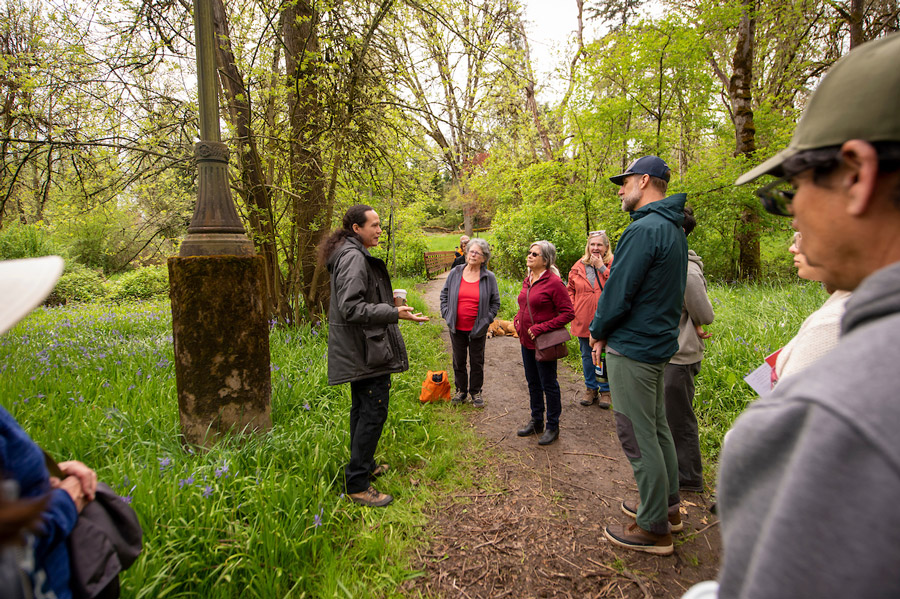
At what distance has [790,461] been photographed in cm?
55

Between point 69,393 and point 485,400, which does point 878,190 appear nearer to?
point 485,400

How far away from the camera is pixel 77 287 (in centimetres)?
Answer: 1316

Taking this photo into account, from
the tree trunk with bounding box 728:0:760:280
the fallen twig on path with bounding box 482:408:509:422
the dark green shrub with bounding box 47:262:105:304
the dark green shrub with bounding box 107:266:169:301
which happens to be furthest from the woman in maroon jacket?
the dark green shrub with bounding box 107:266:169:301

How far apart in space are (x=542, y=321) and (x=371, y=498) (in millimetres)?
2163

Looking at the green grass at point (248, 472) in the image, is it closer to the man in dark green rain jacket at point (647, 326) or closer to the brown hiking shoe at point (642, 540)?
the brown hiking shoe at point (642, 540)

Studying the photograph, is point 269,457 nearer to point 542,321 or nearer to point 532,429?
point 532,429

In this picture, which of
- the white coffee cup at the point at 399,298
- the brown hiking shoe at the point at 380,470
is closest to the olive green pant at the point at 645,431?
the white coffee cup at the point at 399,298

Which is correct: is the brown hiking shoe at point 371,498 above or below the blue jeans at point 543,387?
below

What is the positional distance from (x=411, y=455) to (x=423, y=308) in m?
6.42

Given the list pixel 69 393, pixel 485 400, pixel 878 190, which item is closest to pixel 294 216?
pixel 69 393

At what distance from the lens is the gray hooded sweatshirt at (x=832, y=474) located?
463 mm

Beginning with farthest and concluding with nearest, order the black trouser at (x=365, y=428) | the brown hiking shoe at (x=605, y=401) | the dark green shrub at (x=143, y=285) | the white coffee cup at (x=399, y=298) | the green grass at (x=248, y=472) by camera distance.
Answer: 1. the dark green shrub at (x=143, y=285)
2. the brown hiking shoe at (x=605, y=401)
3. the white coffee cup at (x=399, y=298)
4. the black trouser at (x=365, y=428)
5. the green grass at (x=248, y=472)

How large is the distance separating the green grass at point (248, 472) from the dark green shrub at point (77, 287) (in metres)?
10.1

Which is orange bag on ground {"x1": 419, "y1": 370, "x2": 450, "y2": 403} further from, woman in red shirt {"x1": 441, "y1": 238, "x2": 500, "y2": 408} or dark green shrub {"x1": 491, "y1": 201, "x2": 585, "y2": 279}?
dark green shrub {"x1": 491, "y1": 201, "x2": 585, "y2": 279}
